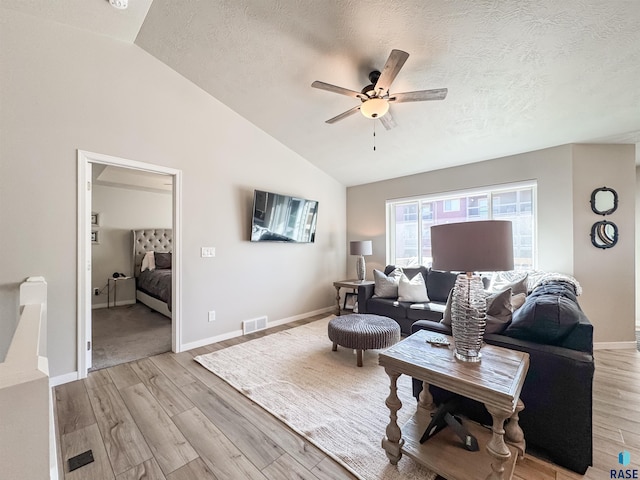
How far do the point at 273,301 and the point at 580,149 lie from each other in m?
4.46

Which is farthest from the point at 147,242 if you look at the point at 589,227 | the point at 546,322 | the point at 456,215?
the point at 589,227

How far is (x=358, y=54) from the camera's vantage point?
2.34m

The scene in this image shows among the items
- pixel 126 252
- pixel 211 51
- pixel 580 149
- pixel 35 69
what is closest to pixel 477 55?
pixel 580 149

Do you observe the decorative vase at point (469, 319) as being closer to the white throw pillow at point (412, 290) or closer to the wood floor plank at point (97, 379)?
the white throw pillow at point (412, 290)

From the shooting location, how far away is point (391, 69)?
1.95 m

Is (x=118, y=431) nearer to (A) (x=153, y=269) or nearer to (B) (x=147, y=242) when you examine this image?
(A) (x=153, y=269)

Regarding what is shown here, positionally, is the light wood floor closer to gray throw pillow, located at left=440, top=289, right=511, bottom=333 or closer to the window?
gray throw pillow, located at left=440, top=289, right=511, bottom=333

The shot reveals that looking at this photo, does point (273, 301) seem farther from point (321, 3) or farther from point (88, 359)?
point (321, 3)

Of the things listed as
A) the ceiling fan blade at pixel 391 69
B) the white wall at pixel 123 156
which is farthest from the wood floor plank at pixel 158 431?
the ceiling fan blade at pixel 391 69

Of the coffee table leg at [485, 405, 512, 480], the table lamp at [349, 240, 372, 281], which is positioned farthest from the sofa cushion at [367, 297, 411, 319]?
the coffee table leg at [485, 405, 512, 480]

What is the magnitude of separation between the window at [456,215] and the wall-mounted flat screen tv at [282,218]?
1516mm

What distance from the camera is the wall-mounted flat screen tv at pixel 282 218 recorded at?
3.67m

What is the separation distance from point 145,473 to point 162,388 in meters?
0.92

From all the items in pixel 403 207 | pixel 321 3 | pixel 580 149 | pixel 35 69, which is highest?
pixel 321 3
